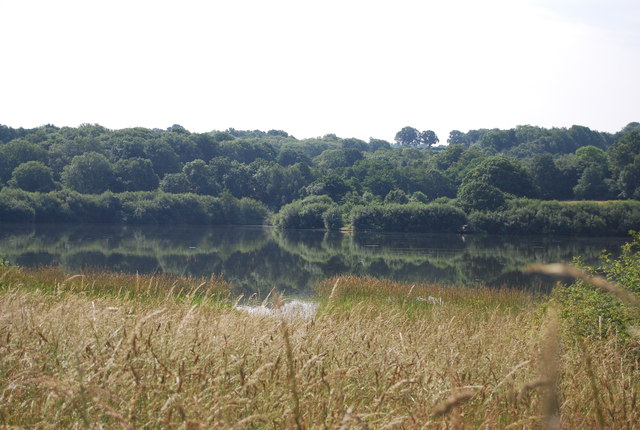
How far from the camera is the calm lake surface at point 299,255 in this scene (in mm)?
34344

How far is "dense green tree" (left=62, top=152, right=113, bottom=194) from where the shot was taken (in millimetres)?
90750

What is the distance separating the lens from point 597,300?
9523mm

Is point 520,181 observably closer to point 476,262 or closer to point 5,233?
point 476,262

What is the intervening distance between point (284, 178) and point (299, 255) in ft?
187

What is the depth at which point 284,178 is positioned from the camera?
104938 mm

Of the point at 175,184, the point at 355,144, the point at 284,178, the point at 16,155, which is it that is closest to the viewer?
the point at 16,155

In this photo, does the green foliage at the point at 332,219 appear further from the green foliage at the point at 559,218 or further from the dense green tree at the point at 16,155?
the dense green tree at the point at 16,155

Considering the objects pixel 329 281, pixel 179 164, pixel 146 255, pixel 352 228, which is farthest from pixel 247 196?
pixel 329 281

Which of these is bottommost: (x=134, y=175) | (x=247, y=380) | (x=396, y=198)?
(x=396, y=198)

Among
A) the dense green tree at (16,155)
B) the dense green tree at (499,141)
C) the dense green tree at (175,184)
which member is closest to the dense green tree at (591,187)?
the dense green tree at (499,141)

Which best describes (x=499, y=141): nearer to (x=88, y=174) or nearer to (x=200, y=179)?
(x=200, y=179)

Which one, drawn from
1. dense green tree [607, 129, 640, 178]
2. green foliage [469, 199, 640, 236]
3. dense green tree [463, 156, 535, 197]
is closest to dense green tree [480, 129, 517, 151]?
dense green tree [607, 129, 640, 178]

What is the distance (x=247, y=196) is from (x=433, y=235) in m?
43.9

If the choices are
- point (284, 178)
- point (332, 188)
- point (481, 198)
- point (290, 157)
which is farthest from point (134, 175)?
point (481, 198)
